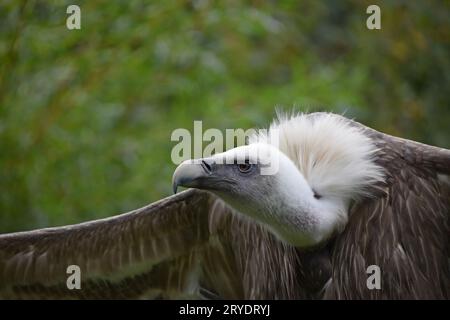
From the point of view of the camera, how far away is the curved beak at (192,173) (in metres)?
4.37

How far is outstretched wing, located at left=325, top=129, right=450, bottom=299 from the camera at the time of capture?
186 inches

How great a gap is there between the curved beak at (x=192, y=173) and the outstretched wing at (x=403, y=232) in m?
0.75

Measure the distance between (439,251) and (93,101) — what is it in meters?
4.09

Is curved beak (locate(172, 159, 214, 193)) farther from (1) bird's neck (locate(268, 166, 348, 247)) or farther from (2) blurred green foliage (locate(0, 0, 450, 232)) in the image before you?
(2) blurred green foliage (locate(0, 0, 450, 232))

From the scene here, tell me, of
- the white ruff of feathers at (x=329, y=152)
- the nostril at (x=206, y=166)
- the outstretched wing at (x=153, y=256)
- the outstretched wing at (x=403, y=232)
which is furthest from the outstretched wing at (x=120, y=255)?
the outstretched wing at (x=403, y=232)

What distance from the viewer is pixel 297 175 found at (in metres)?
4.62

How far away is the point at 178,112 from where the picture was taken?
8672 mm

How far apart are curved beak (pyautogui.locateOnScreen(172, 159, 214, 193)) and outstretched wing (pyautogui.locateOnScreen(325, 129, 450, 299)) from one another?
2.46ft

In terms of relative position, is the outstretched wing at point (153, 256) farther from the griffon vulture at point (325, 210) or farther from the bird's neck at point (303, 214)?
the bird's neck at point (303, 214)

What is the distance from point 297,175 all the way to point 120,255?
1.38 m

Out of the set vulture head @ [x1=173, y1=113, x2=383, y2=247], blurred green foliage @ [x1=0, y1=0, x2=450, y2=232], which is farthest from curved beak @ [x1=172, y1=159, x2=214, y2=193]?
blurred green foliage @ [x1=0, y1=0, x2=450, y2=232]

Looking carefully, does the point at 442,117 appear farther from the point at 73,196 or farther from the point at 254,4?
the point at 73,196
